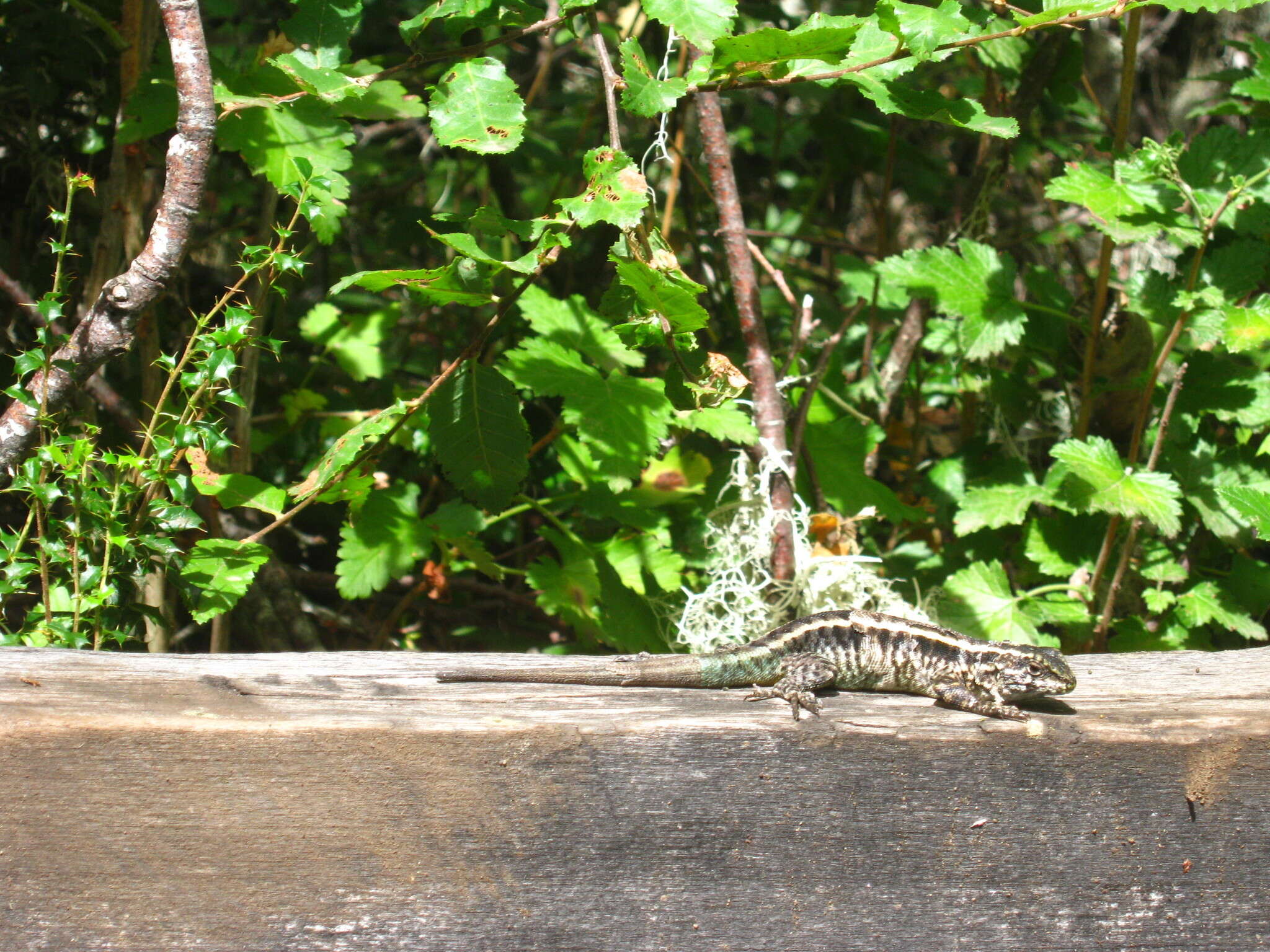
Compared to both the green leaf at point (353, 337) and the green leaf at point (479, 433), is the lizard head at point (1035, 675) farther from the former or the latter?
the green leaf at point (353, 337)

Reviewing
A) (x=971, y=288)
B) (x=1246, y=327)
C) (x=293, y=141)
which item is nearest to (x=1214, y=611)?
(x=1246, y=327)

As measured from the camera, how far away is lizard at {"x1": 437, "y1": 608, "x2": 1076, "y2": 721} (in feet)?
7.32

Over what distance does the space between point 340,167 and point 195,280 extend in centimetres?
143

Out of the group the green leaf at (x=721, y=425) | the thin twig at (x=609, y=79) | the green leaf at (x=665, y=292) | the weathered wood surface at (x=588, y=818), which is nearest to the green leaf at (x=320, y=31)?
the thin twig at (x=609, y=79)

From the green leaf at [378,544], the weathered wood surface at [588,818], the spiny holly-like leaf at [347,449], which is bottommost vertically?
the weathered wood surface at [588,818]

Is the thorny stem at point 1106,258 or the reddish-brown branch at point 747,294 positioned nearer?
the thorny stem at point 1106,258

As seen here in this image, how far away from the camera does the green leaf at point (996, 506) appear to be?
3129 millimetres

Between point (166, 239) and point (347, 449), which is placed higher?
point (166, 239)

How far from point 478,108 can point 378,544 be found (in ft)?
4.01

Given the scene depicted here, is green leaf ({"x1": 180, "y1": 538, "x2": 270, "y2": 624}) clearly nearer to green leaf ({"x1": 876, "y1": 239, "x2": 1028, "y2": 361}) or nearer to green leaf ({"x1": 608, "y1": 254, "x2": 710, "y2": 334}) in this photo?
green leaf ({"x1": 608, "y1": 254, "x2": 710, "y2": 334})

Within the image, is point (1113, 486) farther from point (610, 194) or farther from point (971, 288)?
point (610, 194)

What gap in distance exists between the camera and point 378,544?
291 centimetres

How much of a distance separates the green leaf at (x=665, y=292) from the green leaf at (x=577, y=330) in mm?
789

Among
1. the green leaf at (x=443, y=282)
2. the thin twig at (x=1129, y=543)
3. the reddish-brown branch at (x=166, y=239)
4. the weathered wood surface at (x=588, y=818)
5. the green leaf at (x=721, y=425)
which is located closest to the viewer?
the weathered wood surface at (x=588, y=818)
